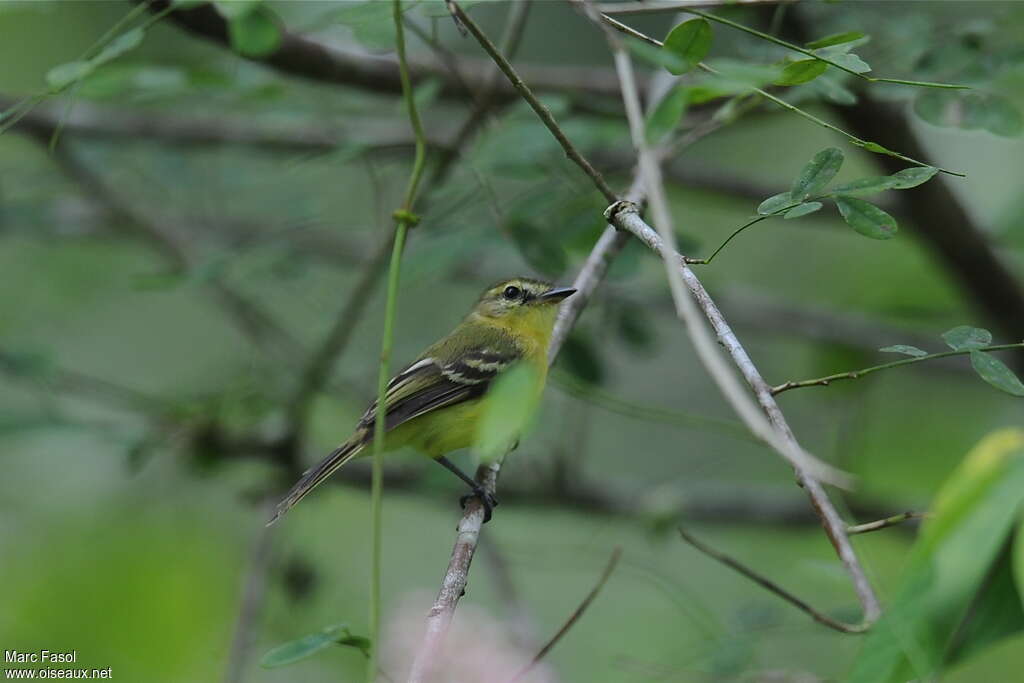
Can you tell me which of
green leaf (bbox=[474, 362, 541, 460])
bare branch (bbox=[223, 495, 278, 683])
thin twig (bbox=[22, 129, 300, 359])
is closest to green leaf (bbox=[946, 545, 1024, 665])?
green leaf (bbox=[474, 362, 541, 460])

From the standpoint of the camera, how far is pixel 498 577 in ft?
15.0

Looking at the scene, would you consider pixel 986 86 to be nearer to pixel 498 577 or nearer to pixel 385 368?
pixel 385 368

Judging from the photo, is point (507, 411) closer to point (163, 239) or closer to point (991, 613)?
point (991, 613)

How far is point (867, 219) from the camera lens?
215cm

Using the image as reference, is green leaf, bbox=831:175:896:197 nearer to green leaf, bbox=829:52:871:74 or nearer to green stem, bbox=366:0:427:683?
green leaf, bbox=829:52:871:74

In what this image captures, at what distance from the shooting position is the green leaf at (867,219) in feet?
6.93

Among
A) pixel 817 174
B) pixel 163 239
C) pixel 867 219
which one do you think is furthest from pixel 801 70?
pixel 163 239

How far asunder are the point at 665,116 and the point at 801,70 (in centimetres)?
35

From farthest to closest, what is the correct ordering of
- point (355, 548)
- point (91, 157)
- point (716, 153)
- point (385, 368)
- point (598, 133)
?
point (716, 153) < point (355, 548) < point (91, 157) < point (598, 133) < point (385, 368)

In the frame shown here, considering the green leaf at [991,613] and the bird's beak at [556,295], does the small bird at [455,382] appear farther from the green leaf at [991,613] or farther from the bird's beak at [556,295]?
the green leaf at [991,613]

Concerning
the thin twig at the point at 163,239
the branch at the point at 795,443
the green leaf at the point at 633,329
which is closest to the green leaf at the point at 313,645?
the branch at the point at 795,443

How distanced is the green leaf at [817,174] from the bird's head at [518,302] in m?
2.18

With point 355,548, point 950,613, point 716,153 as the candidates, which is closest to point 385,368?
point 950,613

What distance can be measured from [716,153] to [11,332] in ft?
16.6
